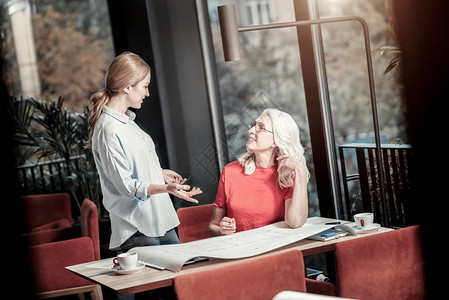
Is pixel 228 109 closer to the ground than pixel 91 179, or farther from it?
farther from it

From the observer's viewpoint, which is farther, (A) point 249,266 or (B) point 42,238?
(B) point 42,238

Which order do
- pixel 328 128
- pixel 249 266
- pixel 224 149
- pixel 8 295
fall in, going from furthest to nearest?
1. pixel 224 149
2. pixel 328 128
3. pixel 8 295
4. pixel 249 266

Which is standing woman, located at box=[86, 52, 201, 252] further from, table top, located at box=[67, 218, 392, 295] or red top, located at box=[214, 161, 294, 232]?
table top, located at box=[67, 218, 392, 295]

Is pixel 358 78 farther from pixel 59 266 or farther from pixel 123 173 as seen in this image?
pixel 59 266

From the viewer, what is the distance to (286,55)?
4.31 metres

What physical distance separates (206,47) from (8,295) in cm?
225

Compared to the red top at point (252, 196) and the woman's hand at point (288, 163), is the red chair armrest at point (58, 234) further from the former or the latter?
the woman's hand at point (288, 163)

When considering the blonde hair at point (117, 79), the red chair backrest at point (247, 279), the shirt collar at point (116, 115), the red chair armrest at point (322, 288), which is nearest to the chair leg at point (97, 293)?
the blonde hair at point (117, 79)

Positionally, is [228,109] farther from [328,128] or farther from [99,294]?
[99,294]

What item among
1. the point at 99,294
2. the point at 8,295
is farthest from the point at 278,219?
the point at 8,295

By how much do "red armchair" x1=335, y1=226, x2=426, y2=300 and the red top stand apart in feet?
2.47

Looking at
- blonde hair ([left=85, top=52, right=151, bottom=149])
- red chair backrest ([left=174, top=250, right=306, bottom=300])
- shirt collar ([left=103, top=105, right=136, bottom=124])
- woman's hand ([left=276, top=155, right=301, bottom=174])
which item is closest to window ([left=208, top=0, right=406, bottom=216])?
woman's hand ([left=276, top=155, right=301, bottom=174])

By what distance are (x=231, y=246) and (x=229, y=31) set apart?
102cm

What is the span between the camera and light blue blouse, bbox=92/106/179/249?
3.03m
